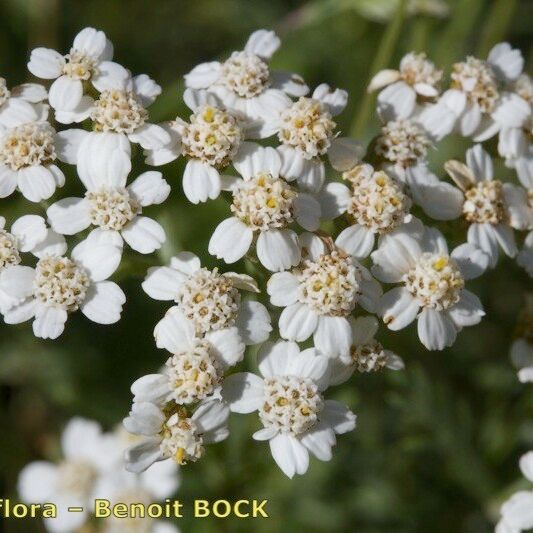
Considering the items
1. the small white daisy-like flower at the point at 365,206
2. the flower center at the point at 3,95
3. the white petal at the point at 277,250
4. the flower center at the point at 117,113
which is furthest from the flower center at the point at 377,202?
the flower center at the point at 3,95

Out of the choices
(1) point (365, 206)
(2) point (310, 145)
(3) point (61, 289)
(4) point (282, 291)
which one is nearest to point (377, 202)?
(1) point (365, 206)

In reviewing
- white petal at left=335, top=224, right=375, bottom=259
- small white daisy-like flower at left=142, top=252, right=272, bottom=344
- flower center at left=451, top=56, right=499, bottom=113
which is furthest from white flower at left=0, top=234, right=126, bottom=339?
flower center at left=451, top=56, right=499, bottom=113

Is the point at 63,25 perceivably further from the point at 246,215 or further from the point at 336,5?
the point at 246,215

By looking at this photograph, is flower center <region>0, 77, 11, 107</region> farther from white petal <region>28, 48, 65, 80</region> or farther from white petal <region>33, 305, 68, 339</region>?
white petal <region>33, 305, 68, 339</region>

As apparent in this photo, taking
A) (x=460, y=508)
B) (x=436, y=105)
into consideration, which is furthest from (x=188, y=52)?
(x=460, y=508)

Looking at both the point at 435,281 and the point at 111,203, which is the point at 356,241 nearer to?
the point at 435,281
